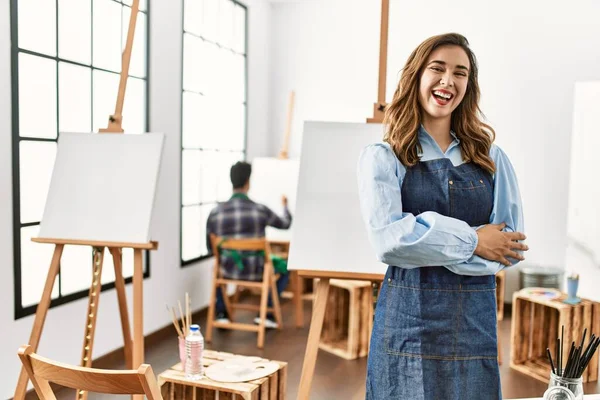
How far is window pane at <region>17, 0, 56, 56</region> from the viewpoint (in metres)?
3.09

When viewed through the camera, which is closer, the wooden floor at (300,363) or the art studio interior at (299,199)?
the art studio interior at (299,199)

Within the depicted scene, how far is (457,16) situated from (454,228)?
13.8 feet

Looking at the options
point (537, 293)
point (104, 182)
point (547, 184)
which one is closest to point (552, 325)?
point (537, 293)

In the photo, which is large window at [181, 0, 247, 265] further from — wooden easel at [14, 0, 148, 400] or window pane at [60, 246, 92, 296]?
wooden easel at [14, 0, 148, 400]

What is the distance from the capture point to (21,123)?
311 cm

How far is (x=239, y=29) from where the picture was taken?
5.74 meters

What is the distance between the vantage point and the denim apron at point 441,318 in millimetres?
1669

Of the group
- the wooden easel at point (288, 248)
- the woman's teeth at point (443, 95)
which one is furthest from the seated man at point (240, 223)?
the woman's teeth at point (443, 95)

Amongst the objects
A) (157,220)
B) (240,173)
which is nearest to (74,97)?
(157,220)

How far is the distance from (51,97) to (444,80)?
2389 millimetres

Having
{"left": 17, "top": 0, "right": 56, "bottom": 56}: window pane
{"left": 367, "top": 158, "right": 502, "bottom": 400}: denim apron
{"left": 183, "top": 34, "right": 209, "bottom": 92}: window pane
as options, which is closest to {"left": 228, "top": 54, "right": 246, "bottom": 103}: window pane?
{"left": 183, "top": 34, "right": 209, "bottom": 92}: window pane

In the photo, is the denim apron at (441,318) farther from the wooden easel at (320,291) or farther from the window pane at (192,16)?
the window pane at (192,16)

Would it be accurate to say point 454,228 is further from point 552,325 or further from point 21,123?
point 552,325

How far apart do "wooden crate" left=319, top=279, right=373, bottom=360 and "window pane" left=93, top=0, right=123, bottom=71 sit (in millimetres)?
1962
